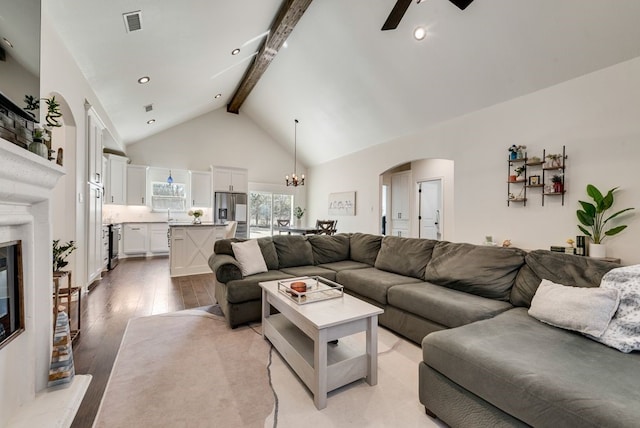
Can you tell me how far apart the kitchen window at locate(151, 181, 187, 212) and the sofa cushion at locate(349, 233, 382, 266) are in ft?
18.2

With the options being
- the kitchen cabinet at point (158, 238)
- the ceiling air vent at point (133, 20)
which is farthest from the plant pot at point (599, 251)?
the kitchen cabinet at point (158, 238)

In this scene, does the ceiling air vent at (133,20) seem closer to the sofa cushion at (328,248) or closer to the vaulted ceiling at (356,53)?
the vaulted ceiling at (356,53)

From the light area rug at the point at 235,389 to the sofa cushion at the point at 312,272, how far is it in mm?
874

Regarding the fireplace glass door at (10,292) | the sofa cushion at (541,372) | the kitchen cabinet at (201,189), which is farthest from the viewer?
the kitchen cabinet at (201,189)

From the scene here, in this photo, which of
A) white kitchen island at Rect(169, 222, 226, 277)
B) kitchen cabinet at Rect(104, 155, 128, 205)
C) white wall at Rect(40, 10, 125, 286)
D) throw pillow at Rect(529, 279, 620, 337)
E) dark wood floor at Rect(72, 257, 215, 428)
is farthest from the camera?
kitchen cabinet at Rect(104, 155, 128, 205)

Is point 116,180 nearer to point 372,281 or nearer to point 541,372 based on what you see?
point 372,281

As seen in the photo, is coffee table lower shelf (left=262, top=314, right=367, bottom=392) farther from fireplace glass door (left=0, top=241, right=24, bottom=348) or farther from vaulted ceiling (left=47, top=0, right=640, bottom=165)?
vaulted ceiling (left=47, top=0, right=640, bottom=165)

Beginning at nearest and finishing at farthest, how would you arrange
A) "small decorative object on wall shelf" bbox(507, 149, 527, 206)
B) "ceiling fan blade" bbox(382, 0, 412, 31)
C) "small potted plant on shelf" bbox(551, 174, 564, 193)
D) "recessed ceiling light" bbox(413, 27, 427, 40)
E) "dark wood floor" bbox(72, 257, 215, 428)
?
"dark wood floor" bbox(72, 257, 215, 428), "ceiling fan blade" bbox(382, 0, 412, 31), "small potted plant on shelf" bbox(551, 174, 564, 193), "recessed ceiling light" bbox(413, 27, 427, 40), "small decorative object on wall shelf" bbox(507, 149, 527, 206)

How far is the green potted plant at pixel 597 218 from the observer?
3012 millimetres

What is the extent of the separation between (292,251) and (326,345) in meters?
1.97

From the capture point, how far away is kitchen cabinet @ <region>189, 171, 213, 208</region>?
296 inches

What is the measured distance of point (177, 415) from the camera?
160 cm

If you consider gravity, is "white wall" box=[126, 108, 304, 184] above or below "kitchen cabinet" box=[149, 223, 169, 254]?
above

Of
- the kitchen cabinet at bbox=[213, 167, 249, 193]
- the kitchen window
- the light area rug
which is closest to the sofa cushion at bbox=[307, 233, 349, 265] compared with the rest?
the light area rug
